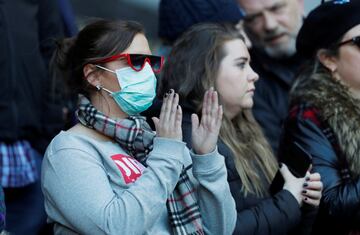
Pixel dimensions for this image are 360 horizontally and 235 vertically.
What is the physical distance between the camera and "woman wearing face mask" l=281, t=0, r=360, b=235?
3.90 meters

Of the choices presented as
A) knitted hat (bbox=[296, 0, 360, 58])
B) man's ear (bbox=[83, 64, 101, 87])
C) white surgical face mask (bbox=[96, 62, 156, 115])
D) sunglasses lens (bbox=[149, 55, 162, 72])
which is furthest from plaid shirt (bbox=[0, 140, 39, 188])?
knitted hat (bbox=[296, 0, 360, 58])

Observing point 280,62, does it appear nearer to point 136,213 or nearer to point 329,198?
point 329,198

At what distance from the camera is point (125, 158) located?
335 cm

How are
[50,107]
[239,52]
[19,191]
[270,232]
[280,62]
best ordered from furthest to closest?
1. [280,62]
2. [50,107]
3. [19,191]
4. [239,52]
5. [270,232]

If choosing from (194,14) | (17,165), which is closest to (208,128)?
(17,165)

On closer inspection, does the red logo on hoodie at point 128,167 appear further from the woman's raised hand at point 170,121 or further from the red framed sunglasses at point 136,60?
the red framed sunglasses at point 136,60

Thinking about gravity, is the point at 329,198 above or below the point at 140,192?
below

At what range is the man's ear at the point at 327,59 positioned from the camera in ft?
14.3

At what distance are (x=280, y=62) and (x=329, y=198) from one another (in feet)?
6.09

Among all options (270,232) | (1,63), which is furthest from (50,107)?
(270,232)

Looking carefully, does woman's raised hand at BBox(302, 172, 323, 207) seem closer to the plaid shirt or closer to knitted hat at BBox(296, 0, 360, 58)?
knitted hat at BBox(296, 0, 360, 58)

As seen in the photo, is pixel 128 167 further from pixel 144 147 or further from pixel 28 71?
pixel 28 71

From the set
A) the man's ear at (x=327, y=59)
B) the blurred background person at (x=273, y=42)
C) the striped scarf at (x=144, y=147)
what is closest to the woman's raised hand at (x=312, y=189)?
the striped scarf at (x=144, y=147)

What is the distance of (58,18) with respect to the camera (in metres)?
4.87
